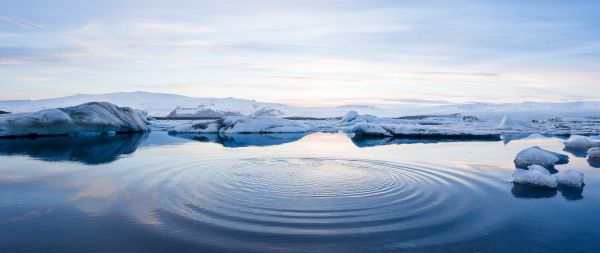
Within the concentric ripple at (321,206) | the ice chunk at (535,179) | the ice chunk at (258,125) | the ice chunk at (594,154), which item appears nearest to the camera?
the concentric ripple at (321,206)

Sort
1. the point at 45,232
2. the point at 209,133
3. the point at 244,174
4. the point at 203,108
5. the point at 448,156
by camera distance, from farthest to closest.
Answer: the point at 203,108 < the point at 209,133 < the point at 448,156 < the point at 244,174 < the point at 45,232

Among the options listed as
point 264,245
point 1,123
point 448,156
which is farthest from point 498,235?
point 1,123

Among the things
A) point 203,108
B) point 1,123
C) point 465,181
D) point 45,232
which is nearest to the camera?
point 45,232

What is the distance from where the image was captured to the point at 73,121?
731 inches

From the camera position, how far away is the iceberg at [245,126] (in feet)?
70.4

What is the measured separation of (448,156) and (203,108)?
9626cm

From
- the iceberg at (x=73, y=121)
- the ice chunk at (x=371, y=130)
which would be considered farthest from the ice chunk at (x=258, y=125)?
the iceberg at (x=73, y=121)

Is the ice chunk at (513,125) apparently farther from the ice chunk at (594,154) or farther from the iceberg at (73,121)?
the iceberg at (73,121)

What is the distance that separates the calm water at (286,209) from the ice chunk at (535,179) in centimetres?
32

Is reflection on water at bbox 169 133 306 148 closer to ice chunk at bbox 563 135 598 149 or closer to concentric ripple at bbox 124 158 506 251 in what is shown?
concentric ripple at bbox 124 158 506 251

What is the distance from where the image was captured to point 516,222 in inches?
176

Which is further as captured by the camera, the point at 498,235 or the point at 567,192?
the point at 567,192

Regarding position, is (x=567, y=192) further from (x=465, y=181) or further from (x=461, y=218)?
(x=461, y=218)

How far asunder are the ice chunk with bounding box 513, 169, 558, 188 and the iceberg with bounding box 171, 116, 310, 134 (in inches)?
619
